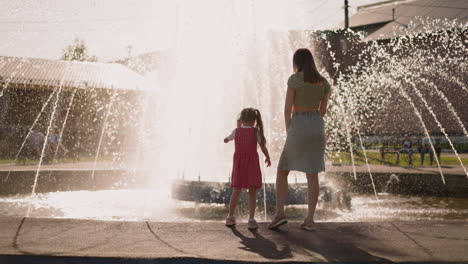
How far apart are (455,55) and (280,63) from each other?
1646 cm

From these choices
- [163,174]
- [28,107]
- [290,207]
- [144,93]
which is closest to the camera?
[290,207]

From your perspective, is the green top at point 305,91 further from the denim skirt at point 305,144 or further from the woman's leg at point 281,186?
the woman's leg at point 281,186

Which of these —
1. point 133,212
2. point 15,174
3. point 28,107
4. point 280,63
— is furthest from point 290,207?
point 280,63

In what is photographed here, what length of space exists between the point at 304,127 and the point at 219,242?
4.19ft

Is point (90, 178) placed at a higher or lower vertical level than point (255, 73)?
lower

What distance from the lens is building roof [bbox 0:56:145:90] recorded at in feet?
79.7

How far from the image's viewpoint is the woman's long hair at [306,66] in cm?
408

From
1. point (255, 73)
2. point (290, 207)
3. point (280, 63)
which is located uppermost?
point (280, 63)

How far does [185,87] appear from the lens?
47.1 feet

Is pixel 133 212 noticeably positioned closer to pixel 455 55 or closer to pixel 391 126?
pixel 391 126

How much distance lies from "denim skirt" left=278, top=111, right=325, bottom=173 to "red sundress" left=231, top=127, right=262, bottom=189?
0.43 m

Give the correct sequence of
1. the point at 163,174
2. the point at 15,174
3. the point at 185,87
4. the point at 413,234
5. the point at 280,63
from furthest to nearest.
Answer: the point at 280,63
the point at 185,87
the point at 163,174
the point at 15,174
the point at 413,234

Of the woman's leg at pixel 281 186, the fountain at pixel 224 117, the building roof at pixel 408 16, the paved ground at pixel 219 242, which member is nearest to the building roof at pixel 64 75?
the fountain at pixel 224 117

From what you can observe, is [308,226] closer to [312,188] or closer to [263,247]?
[312,188]
